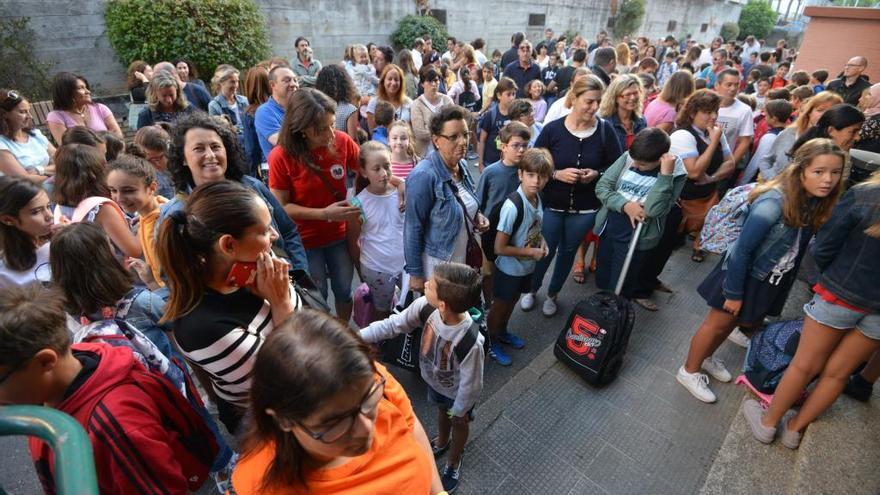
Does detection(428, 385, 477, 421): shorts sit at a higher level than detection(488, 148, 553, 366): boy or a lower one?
lower

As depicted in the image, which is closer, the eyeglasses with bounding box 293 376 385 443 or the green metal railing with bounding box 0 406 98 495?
the green metal railing with bounding box 0 406 98 495

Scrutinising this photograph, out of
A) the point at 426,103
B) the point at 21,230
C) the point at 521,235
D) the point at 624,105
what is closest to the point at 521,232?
the point at 521,235

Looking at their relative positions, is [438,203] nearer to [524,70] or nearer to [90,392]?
[90,392]

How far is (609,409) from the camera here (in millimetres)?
3031

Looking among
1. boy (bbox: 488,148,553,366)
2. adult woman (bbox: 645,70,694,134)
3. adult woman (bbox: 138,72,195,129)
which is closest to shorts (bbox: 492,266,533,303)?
boy (bbox: 488,148,553,366)

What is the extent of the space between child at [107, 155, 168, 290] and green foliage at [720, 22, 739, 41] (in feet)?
124

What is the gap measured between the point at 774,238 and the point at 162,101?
18.2ft

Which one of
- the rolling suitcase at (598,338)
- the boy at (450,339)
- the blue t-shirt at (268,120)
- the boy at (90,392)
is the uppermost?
the blue t-shirt at (268,120)

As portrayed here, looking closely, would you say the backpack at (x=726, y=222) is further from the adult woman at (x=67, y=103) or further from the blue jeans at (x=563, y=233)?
the adult woman at (x=67, y=103)

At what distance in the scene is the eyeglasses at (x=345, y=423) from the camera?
0.97 m

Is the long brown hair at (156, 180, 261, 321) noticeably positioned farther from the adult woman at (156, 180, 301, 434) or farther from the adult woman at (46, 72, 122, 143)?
the adult woman at (46, 72, 122, 143)

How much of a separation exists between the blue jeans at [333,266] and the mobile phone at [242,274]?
4.92 ft

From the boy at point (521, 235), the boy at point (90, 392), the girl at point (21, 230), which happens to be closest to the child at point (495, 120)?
the boy at point (521, 235)

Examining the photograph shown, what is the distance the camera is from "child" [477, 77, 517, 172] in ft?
17.3
